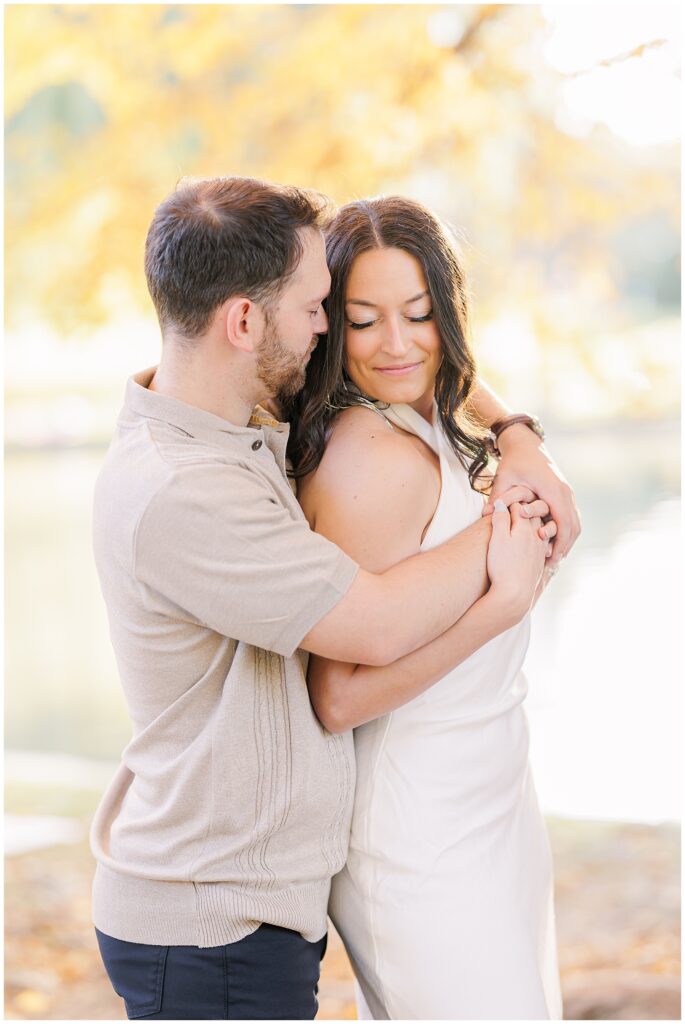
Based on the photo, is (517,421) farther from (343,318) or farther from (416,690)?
(416,690)

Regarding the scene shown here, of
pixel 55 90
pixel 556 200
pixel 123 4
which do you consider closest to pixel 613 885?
pixel 556 200

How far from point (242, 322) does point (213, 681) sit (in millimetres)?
494

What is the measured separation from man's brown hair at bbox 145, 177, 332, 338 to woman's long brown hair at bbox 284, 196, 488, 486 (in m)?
0.13

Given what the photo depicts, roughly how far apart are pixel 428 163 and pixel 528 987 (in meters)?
2.76

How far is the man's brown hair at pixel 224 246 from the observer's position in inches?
57.7

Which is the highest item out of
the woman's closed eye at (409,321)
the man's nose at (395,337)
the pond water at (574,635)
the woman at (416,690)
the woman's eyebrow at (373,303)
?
the woman's eyebrow at (373,303)

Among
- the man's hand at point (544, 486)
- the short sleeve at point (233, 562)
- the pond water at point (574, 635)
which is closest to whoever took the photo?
the short sleeve at point (233, 562)

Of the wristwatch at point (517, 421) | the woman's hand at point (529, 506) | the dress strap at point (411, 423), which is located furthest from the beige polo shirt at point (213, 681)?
the wristwatch at point (517, 421)

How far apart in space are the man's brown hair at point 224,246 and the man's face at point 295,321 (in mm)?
17

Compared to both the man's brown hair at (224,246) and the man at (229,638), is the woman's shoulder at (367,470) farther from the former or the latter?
the man's brown hair at (224,246)

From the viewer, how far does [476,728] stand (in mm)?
1688

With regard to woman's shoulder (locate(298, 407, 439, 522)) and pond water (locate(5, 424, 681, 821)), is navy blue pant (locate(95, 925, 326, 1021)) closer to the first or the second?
woman's shoulder (locate(298, 407, 439, 522))

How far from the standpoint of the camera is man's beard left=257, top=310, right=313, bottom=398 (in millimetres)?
1498

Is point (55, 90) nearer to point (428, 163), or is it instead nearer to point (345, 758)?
point (428, 163)
